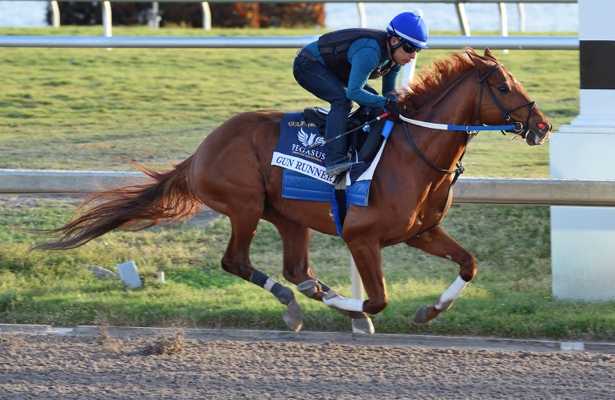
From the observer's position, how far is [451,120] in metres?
4.05

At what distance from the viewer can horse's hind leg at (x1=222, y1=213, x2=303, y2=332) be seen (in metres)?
4.53

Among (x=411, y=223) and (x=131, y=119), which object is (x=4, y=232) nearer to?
(x=131, y=119)

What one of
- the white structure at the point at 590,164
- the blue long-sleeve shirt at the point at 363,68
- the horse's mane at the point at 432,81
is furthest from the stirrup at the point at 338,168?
the white structure at the point at 590,164

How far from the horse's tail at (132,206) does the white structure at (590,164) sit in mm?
2534

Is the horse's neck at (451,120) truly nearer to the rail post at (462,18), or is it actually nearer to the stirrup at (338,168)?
the stirrup at (338,168)

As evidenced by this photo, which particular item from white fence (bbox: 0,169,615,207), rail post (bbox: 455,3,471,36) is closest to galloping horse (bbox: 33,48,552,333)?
white fence (bbox: 0,169,615,207)

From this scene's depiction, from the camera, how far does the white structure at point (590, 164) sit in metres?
4.98

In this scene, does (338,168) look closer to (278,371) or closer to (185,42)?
(278,371)

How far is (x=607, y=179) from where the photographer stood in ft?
16.4

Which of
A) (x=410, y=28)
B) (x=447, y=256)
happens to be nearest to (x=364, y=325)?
(x=447, y=256)

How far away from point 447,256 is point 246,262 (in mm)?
1296

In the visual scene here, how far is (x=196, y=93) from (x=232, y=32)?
2.46m

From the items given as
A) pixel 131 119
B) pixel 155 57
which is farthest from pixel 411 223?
pixel 155 57

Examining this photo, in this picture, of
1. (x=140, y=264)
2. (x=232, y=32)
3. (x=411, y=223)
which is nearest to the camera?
(x=411, y=223)
